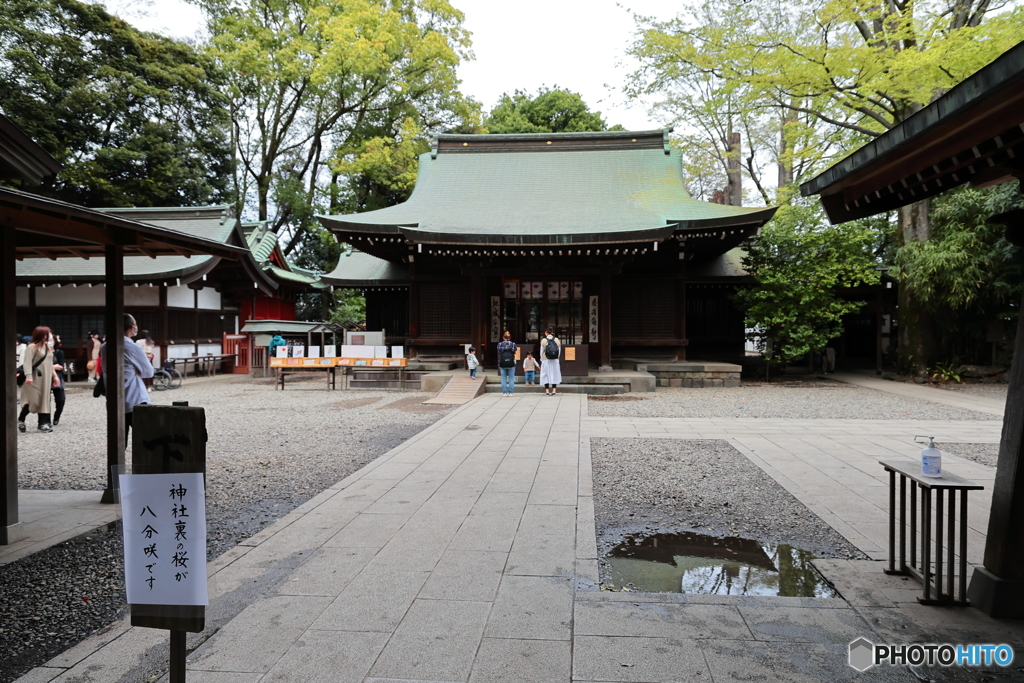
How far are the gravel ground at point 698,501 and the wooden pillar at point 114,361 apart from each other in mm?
4245

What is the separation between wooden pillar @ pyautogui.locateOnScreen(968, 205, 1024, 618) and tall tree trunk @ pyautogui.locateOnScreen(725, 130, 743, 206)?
2617 cm

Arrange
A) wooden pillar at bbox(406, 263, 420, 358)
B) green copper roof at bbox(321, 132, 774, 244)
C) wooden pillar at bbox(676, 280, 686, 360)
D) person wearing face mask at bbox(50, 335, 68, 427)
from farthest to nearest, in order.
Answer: wooden pillar at bbox(406, 263, 420, 358)
wooden pillar at bbox(676, 280, 686, 360)
green copper roof at bbox(321, 132, 774, 244)
person wearing face mask at bbox(50, 335, 68, 427)

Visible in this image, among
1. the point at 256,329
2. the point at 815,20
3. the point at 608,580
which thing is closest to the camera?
the point at 608,580

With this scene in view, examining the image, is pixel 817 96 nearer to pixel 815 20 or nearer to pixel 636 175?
pixel 815 20

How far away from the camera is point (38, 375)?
840 cm

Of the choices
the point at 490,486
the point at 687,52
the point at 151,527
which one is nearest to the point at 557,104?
the point at 687,52

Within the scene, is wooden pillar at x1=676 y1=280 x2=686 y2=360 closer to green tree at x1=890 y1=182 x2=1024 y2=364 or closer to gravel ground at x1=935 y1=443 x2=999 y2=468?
green tree at x1=890 y1=182 x2=1024 y2=364

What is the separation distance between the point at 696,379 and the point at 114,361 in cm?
1349

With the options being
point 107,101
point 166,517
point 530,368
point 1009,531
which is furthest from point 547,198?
point 107,101

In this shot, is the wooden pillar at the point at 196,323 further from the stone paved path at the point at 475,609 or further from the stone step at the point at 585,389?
the stone paved path at the point at 475,609

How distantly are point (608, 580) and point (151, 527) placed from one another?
249 cm

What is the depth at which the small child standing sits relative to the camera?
13828mm

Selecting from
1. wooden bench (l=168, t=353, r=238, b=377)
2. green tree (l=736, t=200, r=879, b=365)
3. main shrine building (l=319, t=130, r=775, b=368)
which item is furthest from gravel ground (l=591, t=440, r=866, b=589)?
wooden bench (l=168, t=353, r=238, b=377)

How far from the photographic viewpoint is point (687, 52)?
48.1 feet
